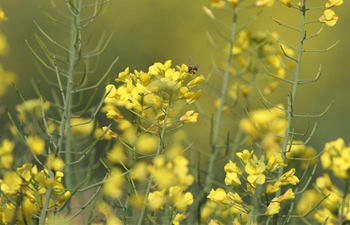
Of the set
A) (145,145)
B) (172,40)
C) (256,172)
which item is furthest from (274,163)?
(172,40)

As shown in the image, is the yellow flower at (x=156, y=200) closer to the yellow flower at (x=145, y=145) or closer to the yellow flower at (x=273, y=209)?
the yellow flower at (x=145, y=145)

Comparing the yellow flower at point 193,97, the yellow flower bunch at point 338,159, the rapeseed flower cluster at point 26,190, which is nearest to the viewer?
the rapeseed flower cluster at point 26,190

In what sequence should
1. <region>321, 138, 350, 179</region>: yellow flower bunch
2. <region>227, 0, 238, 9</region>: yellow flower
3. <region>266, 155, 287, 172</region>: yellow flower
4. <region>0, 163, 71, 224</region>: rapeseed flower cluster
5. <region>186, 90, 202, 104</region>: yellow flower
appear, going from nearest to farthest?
<region>0, 163, 71, 224</region>: rapeseed flower cluster < <region>266, 155, 287, 172</region>: yellow flower < <region>186, 90, 202, 104</region>: yellow flower < <region>321, 138, 350, 179</region>: yellow flower bunch < <region>227, 0, 238, 9</region>: yellow flower

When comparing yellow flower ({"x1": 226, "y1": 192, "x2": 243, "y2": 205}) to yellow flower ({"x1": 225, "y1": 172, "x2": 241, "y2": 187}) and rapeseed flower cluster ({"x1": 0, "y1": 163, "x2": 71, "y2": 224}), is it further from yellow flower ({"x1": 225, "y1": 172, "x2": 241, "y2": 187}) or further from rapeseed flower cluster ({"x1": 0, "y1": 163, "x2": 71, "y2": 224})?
rapeseed flower cluster ({"x1": 0, "y1": 163, "x2": 71, "y2": 224})

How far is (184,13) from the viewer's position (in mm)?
6480

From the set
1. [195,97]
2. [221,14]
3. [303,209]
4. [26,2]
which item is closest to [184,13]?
[221,14]

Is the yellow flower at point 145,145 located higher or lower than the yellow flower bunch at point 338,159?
higher

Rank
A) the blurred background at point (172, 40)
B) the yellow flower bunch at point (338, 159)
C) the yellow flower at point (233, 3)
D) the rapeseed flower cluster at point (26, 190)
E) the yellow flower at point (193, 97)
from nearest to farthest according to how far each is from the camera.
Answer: the rapeseed flower cluster at point (26, 190), the yellow flower at point (193, 97), the yellow flower bunch at point (338, 159), the yellow flower at point (233, 3), the blurred background at point (172, 40)

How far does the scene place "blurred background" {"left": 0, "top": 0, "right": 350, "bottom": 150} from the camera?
19.6ft

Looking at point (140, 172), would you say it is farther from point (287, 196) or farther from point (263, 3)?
point (263, 3)

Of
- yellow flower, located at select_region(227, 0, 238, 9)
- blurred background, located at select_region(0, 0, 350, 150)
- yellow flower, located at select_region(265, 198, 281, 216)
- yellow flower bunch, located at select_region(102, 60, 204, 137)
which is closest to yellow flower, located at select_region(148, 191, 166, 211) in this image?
yellow flower bunch, located at select_region(102, 60, 204, 137)

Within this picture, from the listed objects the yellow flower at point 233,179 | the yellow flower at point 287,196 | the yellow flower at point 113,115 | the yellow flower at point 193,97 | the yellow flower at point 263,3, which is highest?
the yellow flower at point 263,3

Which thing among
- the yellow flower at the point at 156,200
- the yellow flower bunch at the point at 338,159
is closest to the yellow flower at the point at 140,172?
the yellow flower at the point at 156,200

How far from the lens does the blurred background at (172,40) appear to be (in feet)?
19.6
